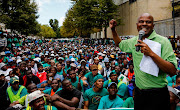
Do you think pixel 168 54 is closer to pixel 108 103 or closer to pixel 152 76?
pixel 152 76

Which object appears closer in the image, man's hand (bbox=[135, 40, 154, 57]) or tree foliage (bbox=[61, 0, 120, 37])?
man's hand (bbox=[135, 40, 154, 57])

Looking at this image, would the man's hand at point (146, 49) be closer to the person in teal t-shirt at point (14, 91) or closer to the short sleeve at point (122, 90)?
the short sleeve at point (122, 90)

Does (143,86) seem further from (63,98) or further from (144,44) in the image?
(63,98)

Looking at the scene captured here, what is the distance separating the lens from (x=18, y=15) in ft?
116

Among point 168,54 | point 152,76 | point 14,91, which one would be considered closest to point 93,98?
point 14,91

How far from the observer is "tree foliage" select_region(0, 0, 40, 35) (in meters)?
33.5

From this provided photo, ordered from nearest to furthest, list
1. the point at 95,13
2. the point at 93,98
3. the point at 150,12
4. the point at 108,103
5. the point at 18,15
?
1. the point at 108,103
2. the point at 93,98
3. the point at 150,12
4. the point at 95,13
5. the point at 18,15

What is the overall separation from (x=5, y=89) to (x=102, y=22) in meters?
28.3

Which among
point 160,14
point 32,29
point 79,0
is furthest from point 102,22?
point 32,29

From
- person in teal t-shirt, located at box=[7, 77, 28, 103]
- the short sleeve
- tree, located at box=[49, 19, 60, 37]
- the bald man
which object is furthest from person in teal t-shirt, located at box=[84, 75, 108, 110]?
tree, located at box=[49, 19, 60, 37]

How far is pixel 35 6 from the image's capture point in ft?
131

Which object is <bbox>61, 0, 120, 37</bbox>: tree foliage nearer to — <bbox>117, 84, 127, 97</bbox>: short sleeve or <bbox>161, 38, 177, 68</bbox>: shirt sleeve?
<bbox>117, 84, 127, 97</bbox>: short sleeve

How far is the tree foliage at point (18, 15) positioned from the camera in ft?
110

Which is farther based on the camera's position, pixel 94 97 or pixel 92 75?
pixel 92 75
